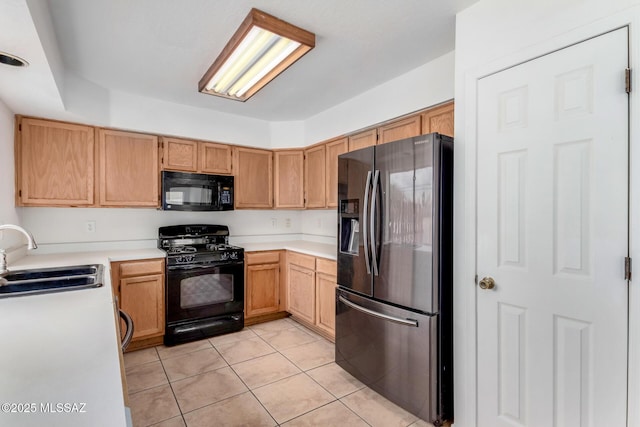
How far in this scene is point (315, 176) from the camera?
3727 millimetres

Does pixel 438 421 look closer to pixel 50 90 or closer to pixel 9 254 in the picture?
pixel 9 254

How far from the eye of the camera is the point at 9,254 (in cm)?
232

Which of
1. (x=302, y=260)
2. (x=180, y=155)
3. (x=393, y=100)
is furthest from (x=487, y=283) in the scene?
(x=180, y=155)

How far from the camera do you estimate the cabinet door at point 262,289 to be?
3533 millimetres

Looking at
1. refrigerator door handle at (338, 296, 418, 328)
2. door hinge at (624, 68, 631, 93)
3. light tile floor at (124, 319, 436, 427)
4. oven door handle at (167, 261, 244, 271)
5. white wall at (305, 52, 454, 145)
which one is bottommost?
light tile floor at (124, 319, 436, 427)

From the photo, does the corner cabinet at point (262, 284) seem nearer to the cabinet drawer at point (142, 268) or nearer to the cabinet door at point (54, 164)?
the cabinet drawer at point (142, 268)

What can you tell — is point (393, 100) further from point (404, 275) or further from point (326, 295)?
point (326, 295)

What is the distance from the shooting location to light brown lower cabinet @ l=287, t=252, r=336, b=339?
9.90 feet

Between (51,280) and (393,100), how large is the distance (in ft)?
9.14

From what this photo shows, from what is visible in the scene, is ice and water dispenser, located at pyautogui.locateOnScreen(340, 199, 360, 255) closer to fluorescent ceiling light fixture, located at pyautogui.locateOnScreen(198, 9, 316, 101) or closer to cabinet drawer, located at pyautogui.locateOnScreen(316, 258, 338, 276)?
cabinet drawer, located at pyautogui.locateOnScreen(316, 258, 338, 276)

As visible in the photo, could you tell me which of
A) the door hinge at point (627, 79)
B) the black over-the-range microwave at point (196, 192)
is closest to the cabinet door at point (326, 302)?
the black over-the-range microwave at point (196, 192)

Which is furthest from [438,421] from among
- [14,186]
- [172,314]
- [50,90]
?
[14,186]

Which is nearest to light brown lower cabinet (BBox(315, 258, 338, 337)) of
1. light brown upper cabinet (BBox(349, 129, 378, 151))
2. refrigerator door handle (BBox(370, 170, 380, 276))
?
refrigerator door handle (BBox(370, 170, 380, 276))

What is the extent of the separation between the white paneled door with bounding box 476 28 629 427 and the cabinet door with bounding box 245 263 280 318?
94.8 inches
